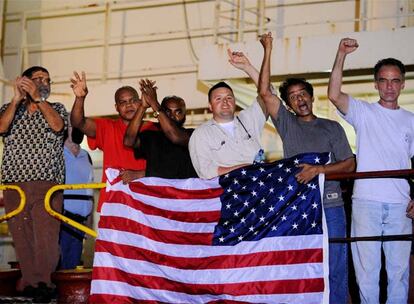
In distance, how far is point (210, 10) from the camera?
1080cm

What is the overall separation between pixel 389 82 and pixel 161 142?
2154 millimetres

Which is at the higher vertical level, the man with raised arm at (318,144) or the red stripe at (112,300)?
the man with raised arm at (318,144)

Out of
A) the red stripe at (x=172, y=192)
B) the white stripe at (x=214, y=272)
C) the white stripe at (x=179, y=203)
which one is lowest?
the white stripe at (x=214, y=272)

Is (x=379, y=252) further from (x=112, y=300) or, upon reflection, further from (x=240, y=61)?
(x=112, y=300)

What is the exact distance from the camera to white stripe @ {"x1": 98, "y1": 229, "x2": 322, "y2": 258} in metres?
5.72

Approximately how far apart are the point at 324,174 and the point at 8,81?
6.06m

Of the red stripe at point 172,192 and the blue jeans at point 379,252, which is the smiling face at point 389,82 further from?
the red stripe at point 172,192

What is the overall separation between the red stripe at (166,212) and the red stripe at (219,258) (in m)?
0.33

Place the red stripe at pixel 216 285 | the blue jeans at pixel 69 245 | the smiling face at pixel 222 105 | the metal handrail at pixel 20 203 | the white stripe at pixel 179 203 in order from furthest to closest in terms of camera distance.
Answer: the blue jeans at pixel 69 245 < the metal handrail at pixel 20 203 < the smiling face at pixel 222 105 < the white stripe at pixel 179 203 < the red stripe at pixel 216 285

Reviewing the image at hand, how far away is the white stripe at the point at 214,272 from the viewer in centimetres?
566

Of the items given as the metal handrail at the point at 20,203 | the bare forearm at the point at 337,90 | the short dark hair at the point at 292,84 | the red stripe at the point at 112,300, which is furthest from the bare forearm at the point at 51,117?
the bare forearm at the point at 337,90

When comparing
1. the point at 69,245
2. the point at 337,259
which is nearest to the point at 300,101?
the point at 337,259

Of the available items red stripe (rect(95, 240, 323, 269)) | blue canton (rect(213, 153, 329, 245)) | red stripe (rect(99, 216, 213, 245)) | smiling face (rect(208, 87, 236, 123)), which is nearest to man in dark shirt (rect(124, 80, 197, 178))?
smiling face (rect(208, 87, 236, 123))

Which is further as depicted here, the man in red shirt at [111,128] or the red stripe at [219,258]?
the man in red shirt at [111,128]
